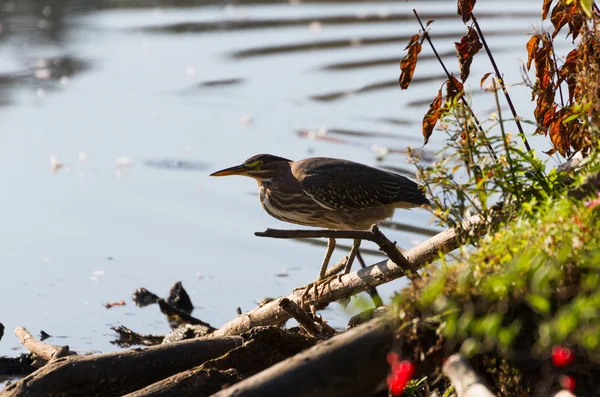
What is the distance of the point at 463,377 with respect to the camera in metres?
3.30

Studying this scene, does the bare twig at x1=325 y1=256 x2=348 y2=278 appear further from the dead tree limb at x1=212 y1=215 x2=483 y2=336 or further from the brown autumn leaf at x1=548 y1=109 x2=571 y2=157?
the brown autumn leaf at x1=548 y1=109 x2=571 y2=157

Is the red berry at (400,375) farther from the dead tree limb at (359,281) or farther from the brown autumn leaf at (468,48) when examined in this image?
the brown autumn leaf at (468,48)

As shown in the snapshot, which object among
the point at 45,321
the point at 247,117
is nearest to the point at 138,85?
the point at 247,117

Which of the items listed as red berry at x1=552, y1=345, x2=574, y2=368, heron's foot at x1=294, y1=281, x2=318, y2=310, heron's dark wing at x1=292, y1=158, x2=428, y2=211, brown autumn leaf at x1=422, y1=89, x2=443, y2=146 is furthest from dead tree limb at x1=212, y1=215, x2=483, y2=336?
red berry at x1=552, y1=345, x2=574, y2=368

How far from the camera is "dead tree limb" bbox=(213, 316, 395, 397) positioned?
3.45 m

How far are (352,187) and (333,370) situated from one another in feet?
10.9

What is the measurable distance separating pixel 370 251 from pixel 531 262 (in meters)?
4.65

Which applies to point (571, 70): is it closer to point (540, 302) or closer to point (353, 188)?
point (540, 302)

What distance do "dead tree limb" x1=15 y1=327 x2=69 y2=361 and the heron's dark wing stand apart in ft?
6.77

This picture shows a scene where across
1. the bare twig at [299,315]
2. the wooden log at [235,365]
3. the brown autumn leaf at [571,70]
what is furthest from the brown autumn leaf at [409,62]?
the wooden log at [235,365]

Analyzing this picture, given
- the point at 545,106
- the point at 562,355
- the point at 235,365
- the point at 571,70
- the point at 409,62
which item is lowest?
the point at 235,365

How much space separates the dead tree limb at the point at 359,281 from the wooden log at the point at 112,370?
0.68 metres

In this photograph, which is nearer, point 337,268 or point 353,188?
point 337,268

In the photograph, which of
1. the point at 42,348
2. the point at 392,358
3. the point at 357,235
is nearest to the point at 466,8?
the point at 357,235
